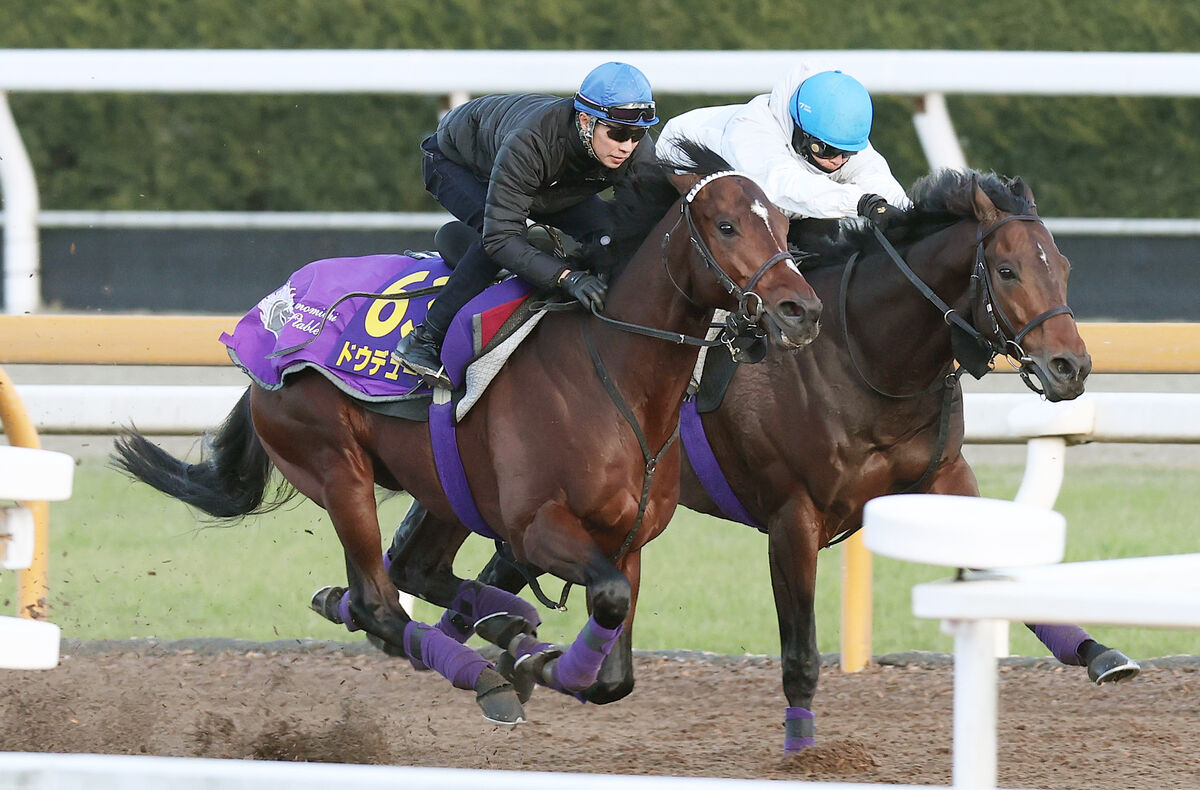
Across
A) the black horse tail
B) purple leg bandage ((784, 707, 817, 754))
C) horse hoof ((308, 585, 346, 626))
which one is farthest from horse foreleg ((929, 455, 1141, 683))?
the black horse tail

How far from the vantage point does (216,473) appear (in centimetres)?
469

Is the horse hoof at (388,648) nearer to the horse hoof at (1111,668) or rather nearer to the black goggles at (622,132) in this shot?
the black goggles at (622,132)

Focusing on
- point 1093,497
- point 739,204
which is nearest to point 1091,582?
point 739,204

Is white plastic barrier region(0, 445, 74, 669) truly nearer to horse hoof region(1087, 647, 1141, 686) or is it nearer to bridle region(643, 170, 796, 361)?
bridle region(643, 170, 796, 361)

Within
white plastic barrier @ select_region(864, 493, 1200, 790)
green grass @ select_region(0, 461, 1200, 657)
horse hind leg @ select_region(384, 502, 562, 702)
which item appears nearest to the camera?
white plastic barrier @ select_region(864, 493, 1200, 790)

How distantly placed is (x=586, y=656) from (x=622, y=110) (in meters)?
1.16

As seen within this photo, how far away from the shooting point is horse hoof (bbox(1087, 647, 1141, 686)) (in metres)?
3.83

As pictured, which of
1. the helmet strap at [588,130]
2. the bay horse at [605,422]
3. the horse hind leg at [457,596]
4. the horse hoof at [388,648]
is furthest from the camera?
the horse hoof at [388,648]

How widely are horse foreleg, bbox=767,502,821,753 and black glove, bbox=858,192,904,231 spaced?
0.72 m

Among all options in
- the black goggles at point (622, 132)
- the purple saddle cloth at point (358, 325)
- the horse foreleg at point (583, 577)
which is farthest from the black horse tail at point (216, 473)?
the black goggles at point (622, 132)

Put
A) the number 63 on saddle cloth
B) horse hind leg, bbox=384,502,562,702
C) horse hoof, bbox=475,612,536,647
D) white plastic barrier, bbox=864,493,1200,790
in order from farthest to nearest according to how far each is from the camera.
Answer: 1. horse hoof, bbox=475,612,536,647
2. horse hind leg, bbox=384,502,562,702
3. the number 63 on saddle cloth
4. white plastic barrier, bbox=864,493,1200,790

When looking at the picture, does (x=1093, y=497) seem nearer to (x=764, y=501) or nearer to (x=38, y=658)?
(x=764, y=501)

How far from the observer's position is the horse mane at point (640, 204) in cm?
370

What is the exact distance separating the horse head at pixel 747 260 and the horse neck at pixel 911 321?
0.60m
